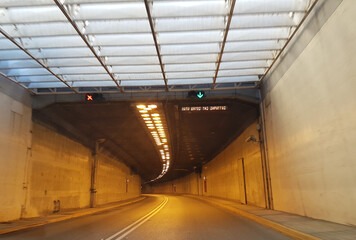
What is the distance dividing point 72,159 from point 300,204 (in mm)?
16455

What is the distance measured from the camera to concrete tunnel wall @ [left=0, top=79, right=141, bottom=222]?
574 inches

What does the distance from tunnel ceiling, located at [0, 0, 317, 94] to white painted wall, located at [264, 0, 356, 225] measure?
132 centimetres

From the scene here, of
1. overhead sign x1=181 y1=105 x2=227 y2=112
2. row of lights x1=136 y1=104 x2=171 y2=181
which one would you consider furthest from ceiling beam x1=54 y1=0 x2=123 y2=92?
overhead sign x1=181 y1=105 x2=227 y2=112

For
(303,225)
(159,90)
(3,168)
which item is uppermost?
(159,90)

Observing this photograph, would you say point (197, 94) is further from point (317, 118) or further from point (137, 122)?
point (137, 122)

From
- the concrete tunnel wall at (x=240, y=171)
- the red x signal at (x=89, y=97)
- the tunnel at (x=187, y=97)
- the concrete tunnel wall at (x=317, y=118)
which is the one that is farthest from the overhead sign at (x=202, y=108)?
the red x signal at (x=89, y=97)

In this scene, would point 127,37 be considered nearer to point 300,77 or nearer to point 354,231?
point 300,77

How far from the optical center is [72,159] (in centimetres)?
2303

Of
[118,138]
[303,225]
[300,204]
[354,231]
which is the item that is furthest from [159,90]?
[118,138]

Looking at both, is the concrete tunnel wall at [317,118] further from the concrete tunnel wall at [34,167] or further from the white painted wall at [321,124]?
the concrete tunnel wall at [34,167]

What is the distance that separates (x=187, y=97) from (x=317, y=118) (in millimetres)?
7854

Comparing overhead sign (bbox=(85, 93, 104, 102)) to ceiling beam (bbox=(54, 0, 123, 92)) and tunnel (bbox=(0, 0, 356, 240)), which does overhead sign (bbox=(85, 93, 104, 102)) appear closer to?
tunnel (bbox=(0, 0, 356, 240))

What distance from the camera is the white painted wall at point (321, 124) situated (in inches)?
A: 344

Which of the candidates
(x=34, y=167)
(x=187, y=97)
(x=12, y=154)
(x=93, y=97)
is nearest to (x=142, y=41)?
(x=187, y=97)
